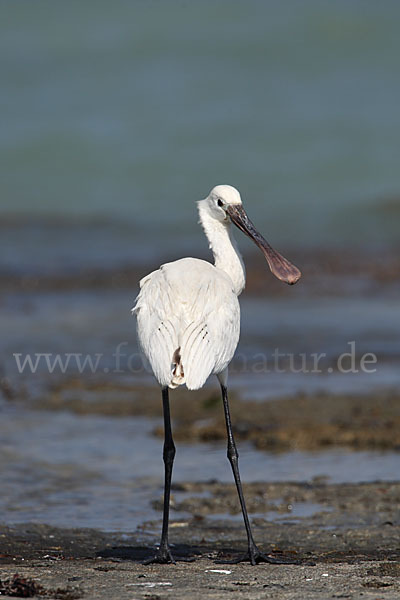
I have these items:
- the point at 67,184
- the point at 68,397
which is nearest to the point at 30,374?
the point at 68,397

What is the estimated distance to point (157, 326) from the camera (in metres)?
6.52

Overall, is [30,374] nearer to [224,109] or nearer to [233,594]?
[233,594]

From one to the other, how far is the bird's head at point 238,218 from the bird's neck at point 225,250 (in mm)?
45

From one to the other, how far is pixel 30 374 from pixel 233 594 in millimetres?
7899

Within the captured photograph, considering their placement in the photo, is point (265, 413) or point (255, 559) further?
point (265, 413)

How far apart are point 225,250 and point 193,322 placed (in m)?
1.08

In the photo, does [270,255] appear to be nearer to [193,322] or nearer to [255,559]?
[193,322]

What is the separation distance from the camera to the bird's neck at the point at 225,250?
737 centimetres

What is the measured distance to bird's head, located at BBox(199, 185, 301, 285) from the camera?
725cm

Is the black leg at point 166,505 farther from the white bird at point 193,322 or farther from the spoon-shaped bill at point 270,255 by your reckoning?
the spoon-shaped bill at point 270,255

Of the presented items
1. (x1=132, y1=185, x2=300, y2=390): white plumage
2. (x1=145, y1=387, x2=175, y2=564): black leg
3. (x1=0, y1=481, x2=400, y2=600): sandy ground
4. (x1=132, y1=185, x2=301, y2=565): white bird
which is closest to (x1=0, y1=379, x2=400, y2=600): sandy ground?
(x1=0, y1=481, x2=400, y2=600): sandy ground

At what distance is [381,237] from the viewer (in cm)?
2802

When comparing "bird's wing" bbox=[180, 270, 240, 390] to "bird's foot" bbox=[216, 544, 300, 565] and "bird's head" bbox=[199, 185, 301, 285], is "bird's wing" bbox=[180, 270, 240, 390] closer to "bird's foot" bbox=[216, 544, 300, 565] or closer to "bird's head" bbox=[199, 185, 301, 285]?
"bird's head" bbox=[199, 185, 301, 285]

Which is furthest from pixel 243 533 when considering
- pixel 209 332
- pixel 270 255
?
pixel 270 255
